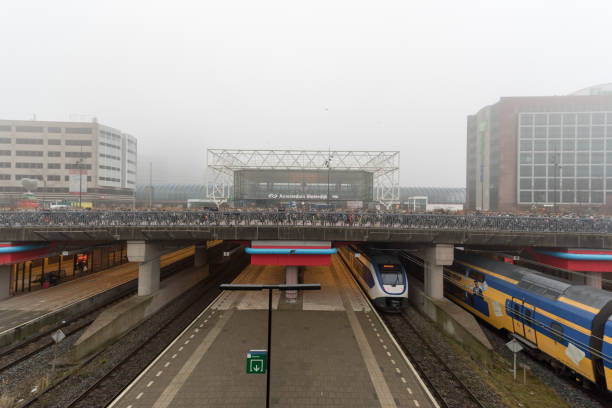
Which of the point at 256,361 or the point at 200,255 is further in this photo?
the point at 200,255

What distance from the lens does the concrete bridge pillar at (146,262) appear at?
65.3ft

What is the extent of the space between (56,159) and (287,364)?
9285cm

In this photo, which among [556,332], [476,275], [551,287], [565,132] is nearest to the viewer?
[556,332]

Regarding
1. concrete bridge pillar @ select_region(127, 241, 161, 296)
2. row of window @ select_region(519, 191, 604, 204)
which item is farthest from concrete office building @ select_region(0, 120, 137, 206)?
row of window @ select_region(519, 191, 604, 204)

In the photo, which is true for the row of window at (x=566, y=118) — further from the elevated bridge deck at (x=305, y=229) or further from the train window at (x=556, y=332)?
the train window at (x=556, y=332)

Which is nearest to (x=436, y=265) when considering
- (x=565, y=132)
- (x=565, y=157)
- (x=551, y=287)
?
(x=551, y=287)

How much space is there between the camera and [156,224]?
19641mm

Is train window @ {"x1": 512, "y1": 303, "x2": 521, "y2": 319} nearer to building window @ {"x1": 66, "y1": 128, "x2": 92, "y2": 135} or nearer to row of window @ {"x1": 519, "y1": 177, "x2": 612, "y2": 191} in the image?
row of window @ {"x1": 519, "y1": 177, "x2": 612, "y2": 191}

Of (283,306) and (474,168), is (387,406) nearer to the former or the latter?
(283,306)

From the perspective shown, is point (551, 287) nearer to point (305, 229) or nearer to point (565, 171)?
point (305, 229)

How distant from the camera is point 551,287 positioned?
43.8 ft

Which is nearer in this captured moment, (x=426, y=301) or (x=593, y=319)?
(x=593, y=319)

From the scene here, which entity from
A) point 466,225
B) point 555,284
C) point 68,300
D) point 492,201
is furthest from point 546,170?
point 68,300

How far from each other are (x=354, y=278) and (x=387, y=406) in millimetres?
19344
